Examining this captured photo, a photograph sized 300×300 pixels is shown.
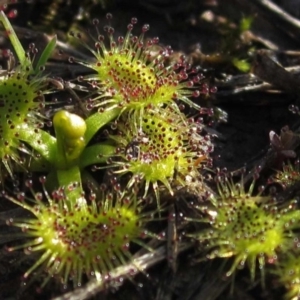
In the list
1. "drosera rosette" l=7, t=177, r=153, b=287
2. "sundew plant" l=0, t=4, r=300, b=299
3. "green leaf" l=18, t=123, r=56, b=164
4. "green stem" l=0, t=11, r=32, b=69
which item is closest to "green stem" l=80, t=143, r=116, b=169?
"sundew plant" l=0, t=4, r=300, b=299

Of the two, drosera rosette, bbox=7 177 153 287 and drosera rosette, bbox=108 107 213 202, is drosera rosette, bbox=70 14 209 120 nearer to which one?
drosera rosette, bbox=108 107 213 202

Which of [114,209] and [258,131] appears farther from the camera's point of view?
[258,131]

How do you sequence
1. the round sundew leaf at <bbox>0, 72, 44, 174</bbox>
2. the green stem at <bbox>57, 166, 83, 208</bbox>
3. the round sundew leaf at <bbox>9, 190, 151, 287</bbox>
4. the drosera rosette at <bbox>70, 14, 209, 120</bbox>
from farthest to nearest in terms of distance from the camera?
1. the drosera rosette at <bbox>70, 14, 209, 120</bbox>
2. the round sundew leaf at <bbox>0, 72, 44, 174</bbox>
3. the green stem at <bbox>57, 166, 83, 208</bbox>
4. the round sundew leaf at <bbox>9, 190, 151, 287</bbox>

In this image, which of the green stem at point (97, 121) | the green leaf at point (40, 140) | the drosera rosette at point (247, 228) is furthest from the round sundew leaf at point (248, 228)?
the green leaf at point (40, 140)

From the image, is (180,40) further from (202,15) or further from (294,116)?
(294,116)

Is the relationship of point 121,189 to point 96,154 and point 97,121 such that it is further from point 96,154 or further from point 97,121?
point 97,121

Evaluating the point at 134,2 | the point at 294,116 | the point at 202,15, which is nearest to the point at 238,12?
the point at 202,15
